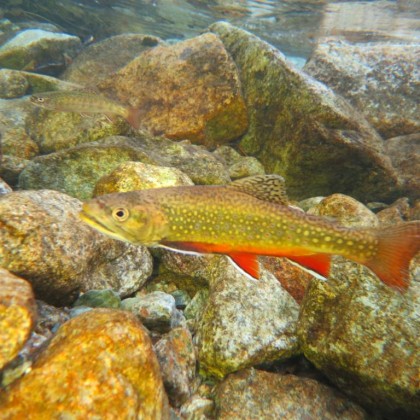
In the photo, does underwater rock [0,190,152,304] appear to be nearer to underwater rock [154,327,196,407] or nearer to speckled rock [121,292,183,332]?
speckled rock [121,292,183,332]

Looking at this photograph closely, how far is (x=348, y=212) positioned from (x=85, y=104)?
6699 mm

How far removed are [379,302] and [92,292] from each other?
334 cm

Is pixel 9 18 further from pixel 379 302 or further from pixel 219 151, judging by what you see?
pixel 379 302

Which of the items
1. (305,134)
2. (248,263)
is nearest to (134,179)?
(248,263)

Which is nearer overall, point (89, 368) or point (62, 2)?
point (89, 368)

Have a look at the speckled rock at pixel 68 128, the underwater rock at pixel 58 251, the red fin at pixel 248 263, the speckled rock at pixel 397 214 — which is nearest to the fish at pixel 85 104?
the speckled rock at pixel 68 128

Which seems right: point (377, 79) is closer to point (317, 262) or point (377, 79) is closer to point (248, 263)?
point (317, 262)

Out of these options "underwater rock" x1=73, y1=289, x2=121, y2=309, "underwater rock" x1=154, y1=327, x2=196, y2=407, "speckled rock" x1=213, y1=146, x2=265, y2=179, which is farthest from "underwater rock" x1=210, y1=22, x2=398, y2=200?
"underwater rock" x1=73, y1=289, x2=121, y2=309

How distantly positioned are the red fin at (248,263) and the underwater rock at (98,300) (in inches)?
65.6

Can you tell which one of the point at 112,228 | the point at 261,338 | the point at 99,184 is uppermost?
the point at 112,228

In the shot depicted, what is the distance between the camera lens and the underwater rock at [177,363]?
3092 mm

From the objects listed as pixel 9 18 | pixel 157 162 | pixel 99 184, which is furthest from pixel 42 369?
pixel 9 18

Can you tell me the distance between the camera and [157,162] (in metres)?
6.49

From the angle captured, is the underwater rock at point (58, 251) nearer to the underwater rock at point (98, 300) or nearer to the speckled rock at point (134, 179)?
the underwater rock at point (98, 300)
